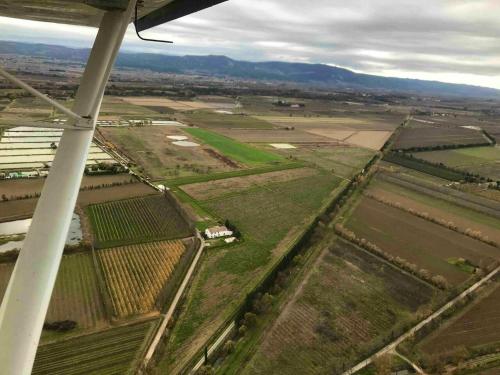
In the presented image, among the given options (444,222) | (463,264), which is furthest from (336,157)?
(463,264)

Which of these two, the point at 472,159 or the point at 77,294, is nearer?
the point at 77,294

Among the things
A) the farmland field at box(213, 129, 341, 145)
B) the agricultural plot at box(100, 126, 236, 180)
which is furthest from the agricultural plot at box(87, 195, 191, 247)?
the farmland field at box(213, 129, 341, 145)

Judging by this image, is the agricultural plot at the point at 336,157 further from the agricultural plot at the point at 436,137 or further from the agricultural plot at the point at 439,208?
the agricultural plot at the point at 436,137

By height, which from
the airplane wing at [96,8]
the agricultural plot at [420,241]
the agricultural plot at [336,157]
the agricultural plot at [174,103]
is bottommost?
the agricultural plot at [420,241]

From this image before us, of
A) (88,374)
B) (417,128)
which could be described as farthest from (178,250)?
(417,128)

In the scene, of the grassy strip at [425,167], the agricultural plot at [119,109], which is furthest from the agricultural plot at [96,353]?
the agricultural plot at [119,109]

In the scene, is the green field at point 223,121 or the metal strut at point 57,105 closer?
the metal strut at point 57,105

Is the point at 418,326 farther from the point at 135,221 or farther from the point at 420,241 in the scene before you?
the point at 135,221
